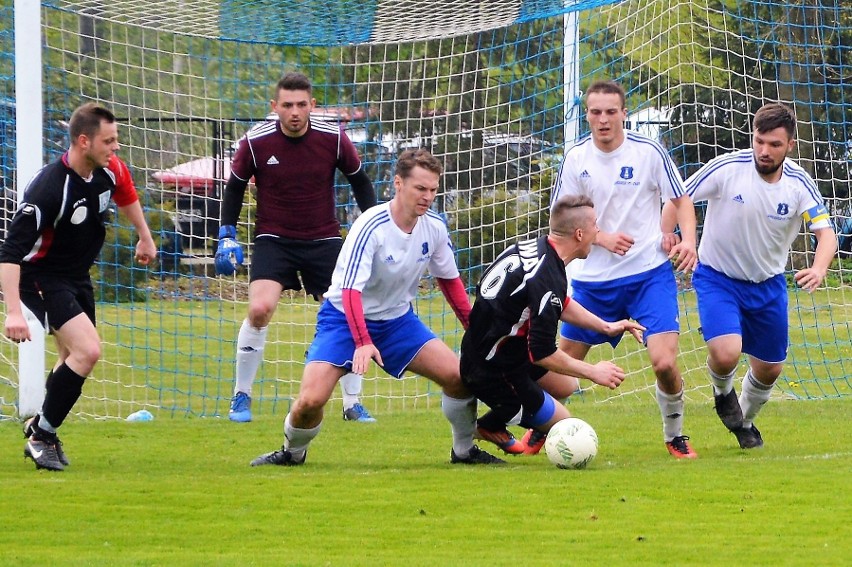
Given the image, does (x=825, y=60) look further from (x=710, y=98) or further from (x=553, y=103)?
(x=553, y=103)

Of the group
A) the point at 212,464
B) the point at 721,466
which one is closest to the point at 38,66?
the point at 212,464

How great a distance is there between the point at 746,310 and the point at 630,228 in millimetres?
895

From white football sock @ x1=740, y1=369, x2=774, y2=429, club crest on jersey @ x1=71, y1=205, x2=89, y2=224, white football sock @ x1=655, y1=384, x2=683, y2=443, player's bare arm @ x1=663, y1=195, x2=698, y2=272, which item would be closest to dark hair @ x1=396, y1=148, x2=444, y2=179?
player's bare arm @ x1=663, y1=195, x2=698, y2=272

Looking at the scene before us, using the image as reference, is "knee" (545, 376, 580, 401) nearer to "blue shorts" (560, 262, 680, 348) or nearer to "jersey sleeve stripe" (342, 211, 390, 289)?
"blue shorts" (560, 262, 680, 348)

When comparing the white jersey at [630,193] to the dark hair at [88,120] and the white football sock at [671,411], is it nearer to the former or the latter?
the white football sock at [671,411]

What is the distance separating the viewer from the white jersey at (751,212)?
7750mm

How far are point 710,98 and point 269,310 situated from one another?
18.0 ft

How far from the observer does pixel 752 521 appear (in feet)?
18.4

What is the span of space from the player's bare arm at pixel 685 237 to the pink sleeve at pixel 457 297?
1.22 m

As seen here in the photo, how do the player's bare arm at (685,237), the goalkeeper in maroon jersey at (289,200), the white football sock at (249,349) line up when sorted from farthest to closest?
the white football sock at (249,349) → the goalkeeper in maroon jersey at (289,200) → the player's bare arm at (685,237)

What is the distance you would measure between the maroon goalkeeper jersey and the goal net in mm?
2236

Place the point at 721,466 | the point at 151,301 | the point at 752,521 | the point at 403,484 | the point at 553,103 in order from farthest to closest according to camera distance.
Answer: the point at 151,301
the point at 553,103
the point at 721,466
the point at 403,484
the point at 752,521

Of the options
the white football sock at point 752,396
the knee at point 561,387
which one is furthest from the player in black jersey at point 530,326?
the white football sock at point 752,396

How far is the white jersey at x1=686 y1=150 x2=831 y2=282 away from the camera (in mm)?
7750
